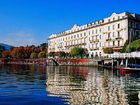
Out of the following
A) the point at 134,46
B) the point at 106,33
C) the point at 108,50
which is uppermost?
the point at 106,33

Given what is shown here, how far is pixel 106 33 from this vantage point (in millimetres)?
152250

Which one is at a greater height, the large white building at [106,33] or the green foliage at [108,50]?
the large white building at [106,33]

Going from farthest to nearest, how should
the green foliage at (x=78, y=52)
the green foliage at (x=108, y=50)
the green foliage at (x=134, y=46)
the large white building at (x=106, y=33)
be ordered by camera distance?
the green foliage at (x=78, y=52), the green foliage at (x=108, y=50), the large white building at (x=106, y=33), the green foliage at (x=134, y=46)

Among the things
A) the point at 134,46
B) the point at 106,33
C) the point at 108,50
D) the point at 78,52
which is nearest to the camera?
the point at 134,46

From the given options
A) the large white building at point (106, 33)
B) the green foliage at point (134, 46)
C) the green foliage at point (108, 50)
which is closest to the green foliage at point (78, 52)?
the large white building at point (106, 33)

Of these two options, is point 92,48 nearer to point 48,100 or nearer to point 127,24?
point 127,24

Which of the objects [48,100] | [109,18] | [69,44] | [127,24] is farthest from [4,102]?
[69,44]

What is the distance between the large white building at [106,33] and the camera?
139750 millimetres

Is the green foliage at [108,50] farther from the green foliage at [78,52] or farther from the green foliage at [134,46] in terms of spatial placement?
the green foliage at [78,52]

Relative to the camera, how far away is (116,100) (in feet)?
112

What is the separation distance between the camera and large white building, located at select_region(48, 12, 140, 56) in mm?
139750

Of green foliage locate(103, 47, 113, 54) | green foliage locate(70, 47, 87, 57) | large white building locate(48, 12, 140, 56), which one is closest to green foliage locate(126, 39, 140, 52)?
large white building locate(48, 12, 140, 56)

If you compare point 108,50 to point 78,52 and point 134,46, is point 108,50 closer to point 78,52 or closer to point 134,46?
point 78,52

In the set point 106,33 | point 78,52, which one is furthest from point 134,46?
point 78,52
